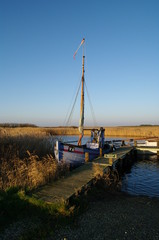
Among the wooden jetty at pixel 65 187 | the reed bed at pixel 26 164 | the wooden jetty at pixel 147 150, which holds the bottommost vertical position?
the wooden jetty at pixel 147 150

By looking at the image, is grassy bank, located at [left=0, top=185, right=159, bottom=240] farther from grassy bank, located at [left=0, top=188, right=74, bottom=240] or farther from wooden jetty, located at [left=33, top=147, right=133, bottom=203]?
wooden jetty, located at [left=33, top=147, right=133, bottom=203]

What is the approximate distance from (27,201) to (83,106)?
12112 millimetres

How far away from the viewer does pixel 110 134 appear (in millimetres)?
47594

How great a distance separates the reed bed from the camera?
9.48 m

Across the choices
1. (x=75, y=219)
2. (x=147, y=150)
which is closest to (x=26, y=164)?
(x=75, y=219)

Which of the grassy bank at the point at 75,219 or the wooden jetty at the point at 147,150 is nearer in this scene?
the grassy bank at the point at 75,219

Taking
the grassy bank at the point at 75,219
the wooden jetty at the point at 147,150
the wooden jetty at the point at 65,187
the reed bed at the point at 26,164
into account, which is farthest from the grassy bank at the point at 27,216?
the wooden jetty at the point at 147,150

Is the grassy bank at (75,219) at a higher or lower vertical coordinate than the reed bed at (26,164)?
lower

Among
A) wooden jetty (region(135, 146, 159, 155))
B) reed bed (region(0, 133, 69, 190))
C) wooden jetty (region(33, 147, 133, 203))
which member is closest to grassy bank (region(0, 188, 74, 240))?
wooden jetty (region(33, 147, 133, 203))

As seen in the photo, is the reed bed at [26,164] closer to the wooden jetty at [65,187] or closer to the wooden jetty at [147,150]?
the wooden jetty at [65,187]

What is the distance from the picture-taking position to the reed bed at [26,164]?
9477 millimetres

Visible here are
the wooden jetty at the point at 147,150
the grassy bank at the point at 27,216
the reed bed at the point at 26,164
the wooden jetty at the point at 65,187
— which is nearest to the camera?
the grassy bank at the point at 27,216

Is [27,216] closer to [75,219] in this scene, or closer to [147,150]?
[75,219]

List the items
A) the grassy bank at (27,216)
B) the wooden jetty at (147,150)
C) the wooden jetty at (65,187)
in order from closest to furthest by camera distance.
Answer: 1. the grassy bank at (27,216)
2. the wooden jetty at (65,187)
3. the wooden jetty at (147,150)
